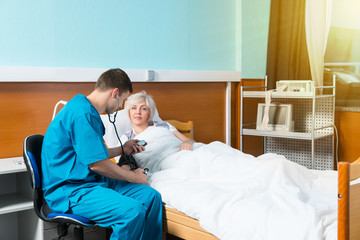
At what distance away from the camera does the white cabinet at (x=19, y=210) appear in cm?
220

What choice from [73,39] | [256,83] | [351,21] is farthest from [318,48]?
[73,39]

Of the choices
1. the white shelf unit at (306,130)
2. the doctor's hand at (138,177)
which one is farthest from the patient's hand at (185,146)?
the white shelf unit at (306,130)

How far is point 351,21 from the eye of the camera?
3553 millimetres

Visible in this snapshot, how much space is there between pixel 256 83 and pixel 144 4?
1446 mm

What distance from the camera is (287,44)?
3.95 meters

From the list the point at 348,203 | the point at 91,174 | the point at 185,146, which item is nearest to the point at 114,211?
the point at 91,174

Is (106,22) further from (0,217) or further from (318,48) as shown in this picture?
(318,48)

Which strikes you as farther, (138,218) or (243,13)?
(243,13)

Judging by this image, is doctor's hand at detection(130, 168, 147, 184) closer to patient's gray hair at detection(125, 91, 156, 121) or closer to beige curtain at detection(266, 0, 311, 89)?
patient's gray hair at detection(125, 91, 156, 121)

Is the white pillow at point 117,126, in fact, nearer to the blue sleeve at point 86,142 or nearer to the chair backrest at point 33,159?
the chair backrest at point 33,159

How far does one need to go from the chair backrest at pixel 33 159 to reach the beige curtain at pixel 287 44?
2622 mm

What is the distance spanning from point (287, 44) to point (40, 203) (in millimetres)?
2852

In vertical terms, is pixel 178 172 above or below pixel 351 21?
below

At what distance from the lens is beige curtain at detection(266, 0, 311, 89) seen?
3855 mm
